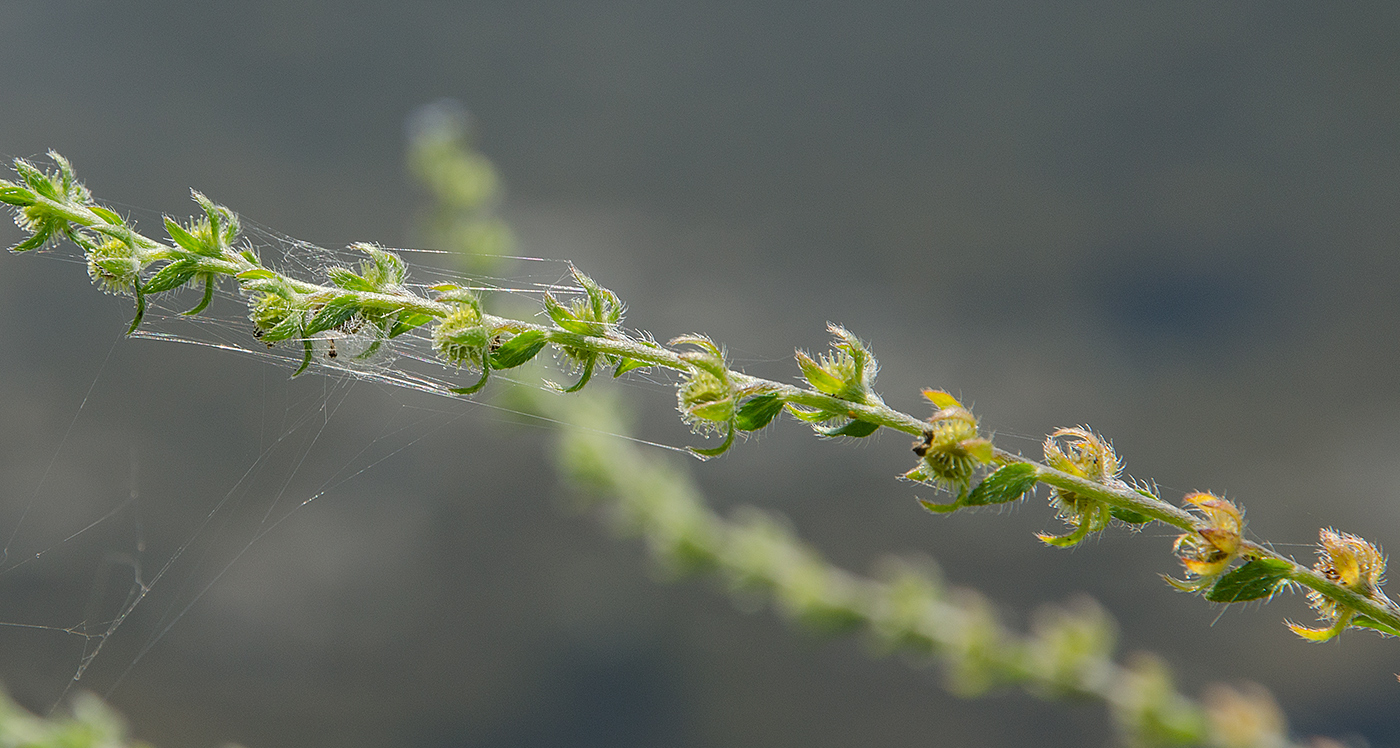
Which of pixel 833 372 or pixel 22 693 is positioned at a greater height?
pixel 833 372

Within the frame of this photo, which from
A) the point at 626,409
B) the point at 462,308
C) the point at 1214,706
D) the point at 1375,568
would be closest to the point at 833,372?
the point at 462,308

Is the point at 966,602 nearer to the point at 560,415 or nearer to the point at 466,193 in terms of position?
the point at 560,415

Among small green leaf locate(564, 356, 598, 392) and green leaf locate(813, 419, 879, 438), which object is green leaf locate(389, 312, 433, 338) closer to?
small green leaf locate(564, 356, 598, 392)

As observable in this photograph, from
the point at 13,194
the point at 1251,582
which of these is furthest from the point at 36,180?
the point at 1251,582

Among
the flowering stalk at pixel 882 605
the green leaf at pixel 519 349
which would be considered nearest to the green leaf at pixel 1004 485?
the green leaf at pixel 519 349

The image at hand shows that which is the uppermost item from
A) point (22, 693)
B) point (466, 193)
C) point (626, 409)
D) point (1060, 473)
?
point (466, 193)

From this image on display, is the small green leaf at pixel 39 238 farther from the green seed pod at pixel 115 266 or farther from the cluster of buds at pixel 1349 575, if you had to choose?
the cluster of buds at pixel 1349 575

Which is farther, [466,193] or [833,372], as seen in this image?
[466,193]
